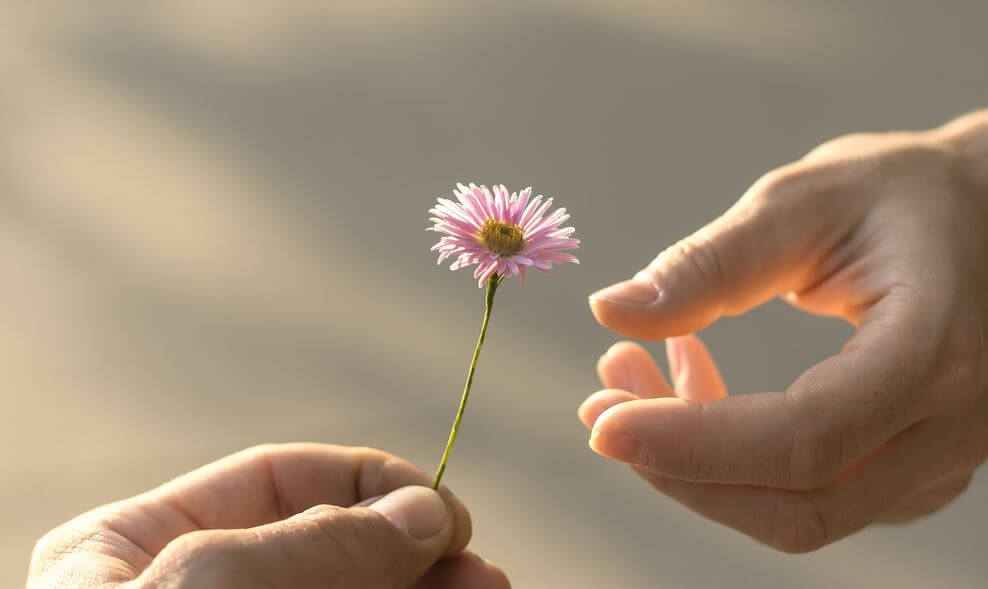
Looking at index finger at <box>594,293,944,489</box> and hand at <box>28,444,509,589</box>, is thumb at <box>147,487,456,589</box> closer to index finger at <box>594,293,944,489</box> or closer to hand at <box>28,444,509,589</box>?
hand at <box>28,444,509,589</box>

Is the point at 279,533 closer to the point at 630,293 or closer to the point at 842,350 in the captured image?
the point at 630,293

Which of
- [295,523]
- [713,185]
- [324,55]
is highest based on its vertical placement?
[324,55]

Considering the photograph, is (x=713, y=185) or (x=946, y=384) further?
(x=713, y=185)

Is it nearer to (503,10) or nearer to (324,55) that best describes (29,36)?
(324,55)

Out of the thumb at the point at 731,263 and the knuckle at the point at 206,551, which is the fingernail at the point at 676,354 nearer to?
the thumb at the point at 731,263

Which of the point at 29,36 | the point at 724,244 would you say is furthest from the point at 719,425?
the point at 29,36

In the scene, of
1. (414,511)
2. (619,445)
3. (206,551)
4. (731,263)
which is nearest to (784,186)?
(731,263)

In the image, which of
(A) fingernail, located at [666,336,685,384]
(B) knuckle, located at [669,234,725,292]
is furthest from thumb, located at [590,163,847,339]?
(A) fingernail, located at [666,336,685,384]
